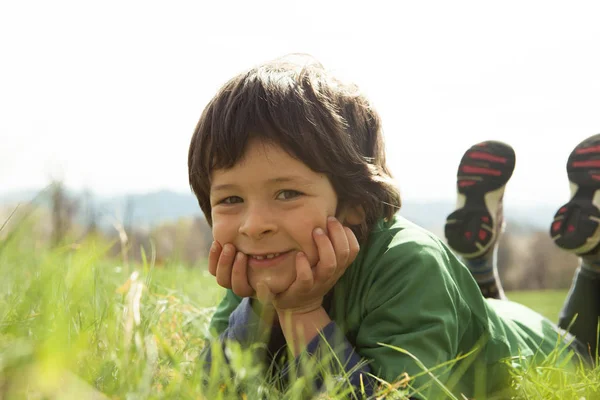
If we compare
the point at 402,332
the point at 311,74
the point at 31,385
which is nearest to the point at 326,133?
the point at 311,74

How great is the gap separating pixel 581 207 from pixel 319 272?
190 centimetres

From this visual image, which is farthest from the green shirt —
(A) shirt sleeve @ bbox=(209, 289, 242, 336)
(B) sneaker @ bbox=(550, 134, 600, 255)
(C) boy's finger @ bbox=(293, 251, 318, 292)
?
(B) sneaker @ bbox=(550, 134, 600, 255)

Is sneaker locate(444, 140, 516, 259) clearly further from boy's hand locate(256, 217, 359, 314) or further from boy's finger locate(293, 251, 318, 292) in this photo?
boy's finger locate(293, 251, 318, 292)

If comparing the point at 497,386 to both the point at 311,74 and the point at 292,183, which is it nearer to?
the point at 292,183

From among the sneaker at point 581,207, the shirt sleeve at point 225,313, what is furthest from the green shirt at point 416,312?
the sneaker at point 581,207

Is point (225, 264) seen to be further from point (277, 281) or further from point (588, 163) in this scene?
point (588, 163)

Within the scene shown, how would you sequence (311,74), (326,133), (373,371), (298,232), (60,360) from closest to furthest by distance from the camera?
(60,360) → (373,371) → (298,232) → (326,133) → (311,74)

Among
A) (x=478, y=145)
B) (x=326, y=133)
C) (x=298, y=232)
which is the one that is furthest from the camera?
(x=478, y=145)

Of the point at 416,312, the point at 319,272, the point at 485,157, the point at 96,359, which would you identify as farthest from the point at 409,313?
the point at 485,157

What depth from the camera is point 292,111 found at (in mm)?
2104

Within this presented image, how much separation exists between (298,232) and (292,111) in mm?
430

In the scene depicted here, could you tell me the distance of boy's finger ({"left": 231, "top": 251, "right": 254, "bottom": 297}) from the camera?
2080 mm

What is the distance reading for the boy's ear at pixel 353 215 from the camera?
2.25 metres

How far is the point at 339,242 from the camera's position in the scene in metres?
2.02
